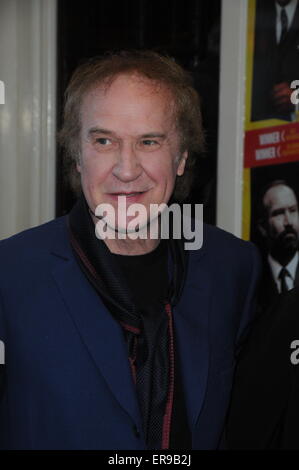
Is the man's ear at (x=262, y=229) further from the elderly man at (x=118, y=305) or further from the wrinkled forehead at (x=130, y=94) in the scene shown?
the wrinkled forehead at (x=130, y=94)

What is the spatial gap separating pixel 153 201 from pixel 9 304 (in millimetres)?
392

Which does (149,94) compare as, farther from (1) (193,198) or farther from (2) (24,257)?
(1) (193,198)

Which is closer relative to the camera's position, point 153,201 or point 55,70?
point 153,201

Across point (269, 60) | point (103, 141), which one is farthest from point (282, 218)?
point (103, 141)

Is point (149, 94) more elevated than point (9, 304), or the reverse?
point (149, 94)

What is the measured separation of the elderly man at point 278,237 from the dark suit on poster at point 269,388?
1.58 feet

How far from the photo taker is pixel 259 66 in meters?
1.96

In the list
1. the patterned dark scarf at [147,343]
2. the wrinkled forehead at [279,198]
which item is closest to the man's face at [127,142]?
the patterned dark scarf at [147,343]

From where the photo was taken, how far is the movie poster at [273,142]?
6.18 feet

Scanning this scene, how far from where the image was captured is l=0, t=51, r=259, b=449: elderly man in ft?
4.21

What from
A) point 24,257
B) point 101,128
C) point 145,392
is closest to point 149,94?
point 101,128

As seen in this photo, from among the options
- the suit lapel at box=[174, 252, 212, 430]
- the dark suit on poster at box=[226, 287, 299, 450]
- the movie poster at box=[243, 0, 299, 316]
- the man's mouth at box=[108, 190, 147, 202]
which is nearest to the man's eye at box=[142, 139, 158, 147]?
the man's mouth at box=[108, 190, 147, 202]

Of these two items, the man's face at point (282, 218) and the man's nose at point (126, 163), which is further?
the man's face at point (282, 218)

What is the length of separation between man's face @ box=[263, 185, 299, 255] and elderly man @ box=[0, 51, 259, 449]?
0.40 meters
